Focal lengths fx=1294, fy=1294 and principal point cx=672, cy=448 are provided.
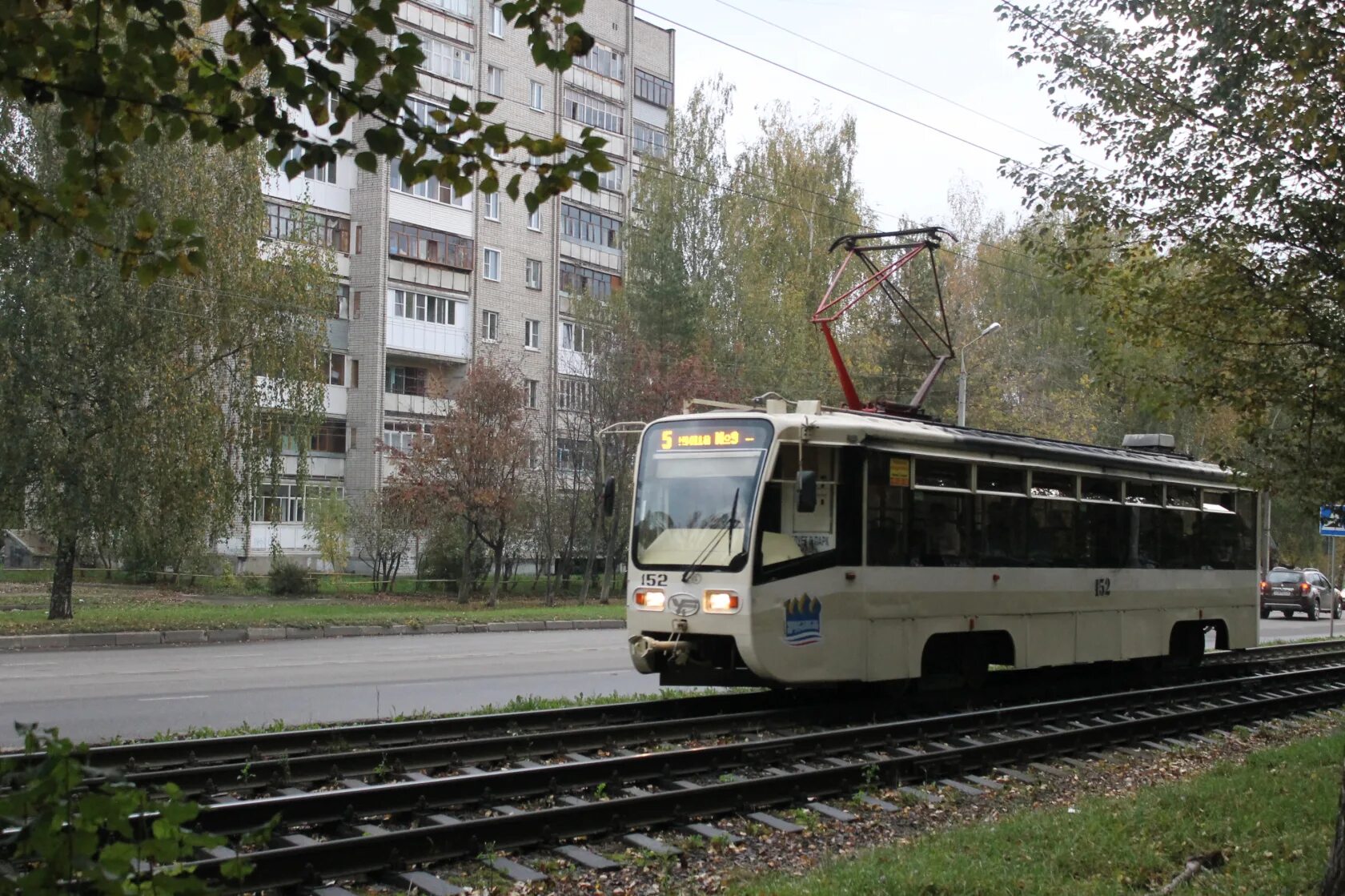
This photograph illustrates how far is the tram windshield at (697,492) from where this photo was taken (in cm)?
1236

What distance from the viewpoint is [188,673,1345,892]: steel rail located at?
21.6 feet

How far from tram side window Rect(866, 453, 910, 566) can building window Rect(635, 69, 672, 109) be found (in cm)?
4825

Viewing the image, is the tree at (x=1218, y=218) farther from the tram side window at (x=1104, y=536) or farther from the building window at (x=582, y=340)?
the building window at (x=582, y=340)

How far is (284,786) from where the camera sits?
873cm

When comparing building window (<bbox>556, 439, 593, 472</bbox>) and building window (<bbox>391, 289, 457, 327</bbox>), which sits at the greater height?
building window (<bbox>391, 289, 457, 327</bbox>)

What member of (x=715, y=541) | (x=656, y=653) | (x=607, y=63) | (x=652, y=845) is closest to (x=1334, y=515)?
(x=715, y=541)

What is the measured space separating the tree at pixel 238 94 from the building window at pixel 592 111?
51.2 meters

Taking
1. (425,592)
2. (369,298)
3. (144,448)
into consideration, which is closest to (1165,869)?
(144,448)

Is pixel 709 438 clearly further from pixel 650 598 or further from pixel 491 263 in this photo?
pixel 491 263

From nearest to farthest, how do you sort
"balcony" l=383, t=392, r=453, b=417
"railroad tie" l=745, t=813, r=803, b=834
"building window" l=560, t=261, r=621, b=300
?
"railroad tie" l=745, t=813, r=803, b=834
"balcony" l=383, t=392, r=453, b=417
"building window" l=560, t=261, r=621, b=300

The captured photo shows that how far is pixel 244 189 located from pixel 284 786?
21.9 m

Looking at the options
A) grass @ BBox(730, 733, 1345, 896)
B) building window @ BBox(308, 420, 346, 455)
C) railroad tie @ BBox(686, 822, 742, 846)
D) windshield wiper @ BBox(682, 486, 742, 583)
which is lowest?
railroad tie @ BBox(686, 822, 742, 846)

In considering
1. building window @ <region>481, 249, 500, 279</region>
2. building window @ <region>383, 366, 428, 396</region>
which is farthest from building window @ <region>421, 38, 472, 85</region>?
building window @ <region>383, 366, 428, 396</region>

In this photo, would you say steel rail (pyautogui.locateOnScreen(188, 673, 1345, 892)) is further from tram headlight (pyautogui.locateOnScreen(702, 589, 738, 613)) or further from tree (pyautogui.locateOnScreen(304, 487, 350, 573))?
tree (pyautogui.locateOnScreen(304, 487, 350, 573))
